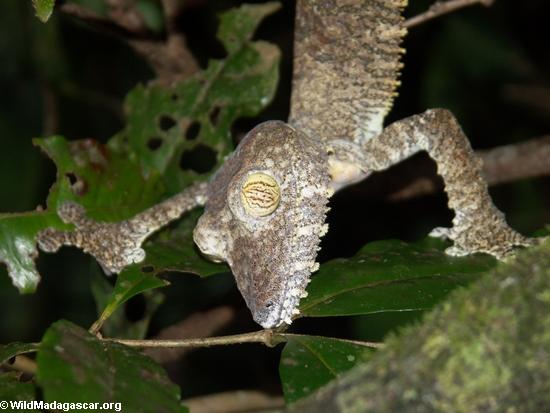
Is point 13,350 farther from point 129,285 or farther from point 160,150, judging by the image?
point 160,150

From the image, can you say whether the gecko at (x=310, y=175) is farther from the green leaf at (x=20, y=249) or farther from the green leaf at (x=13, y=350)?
the green leaf at (x=13, y=350)

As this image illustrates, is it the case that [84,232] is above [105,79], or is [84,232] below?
below

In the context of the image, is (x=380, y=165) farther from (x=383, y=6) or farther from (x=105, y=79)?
(x=105, y=79)

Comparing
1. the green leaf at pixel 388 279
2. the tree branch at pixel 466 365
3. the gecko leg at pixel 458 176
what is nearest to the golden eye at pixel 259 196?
the green leaf at pixel 388 279

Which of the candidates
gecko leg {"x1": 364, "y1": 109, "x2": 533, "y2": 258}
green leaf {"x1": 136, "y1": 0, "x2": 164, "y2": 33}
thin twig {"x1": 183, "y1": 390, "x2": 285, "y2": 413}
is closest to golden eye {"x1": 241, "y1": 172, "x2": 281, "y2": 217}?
gecko leg {"x1": 364, "y1": 109, "x2": 533, "y2": 258}

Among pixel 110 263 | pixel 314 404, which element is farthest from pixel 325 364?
pixel 110 263

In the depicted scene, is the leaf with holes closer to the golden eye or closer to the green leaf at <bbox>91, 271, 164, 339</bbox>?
the green leaf at <bbox>91, 271, 164, 339</bbox>
